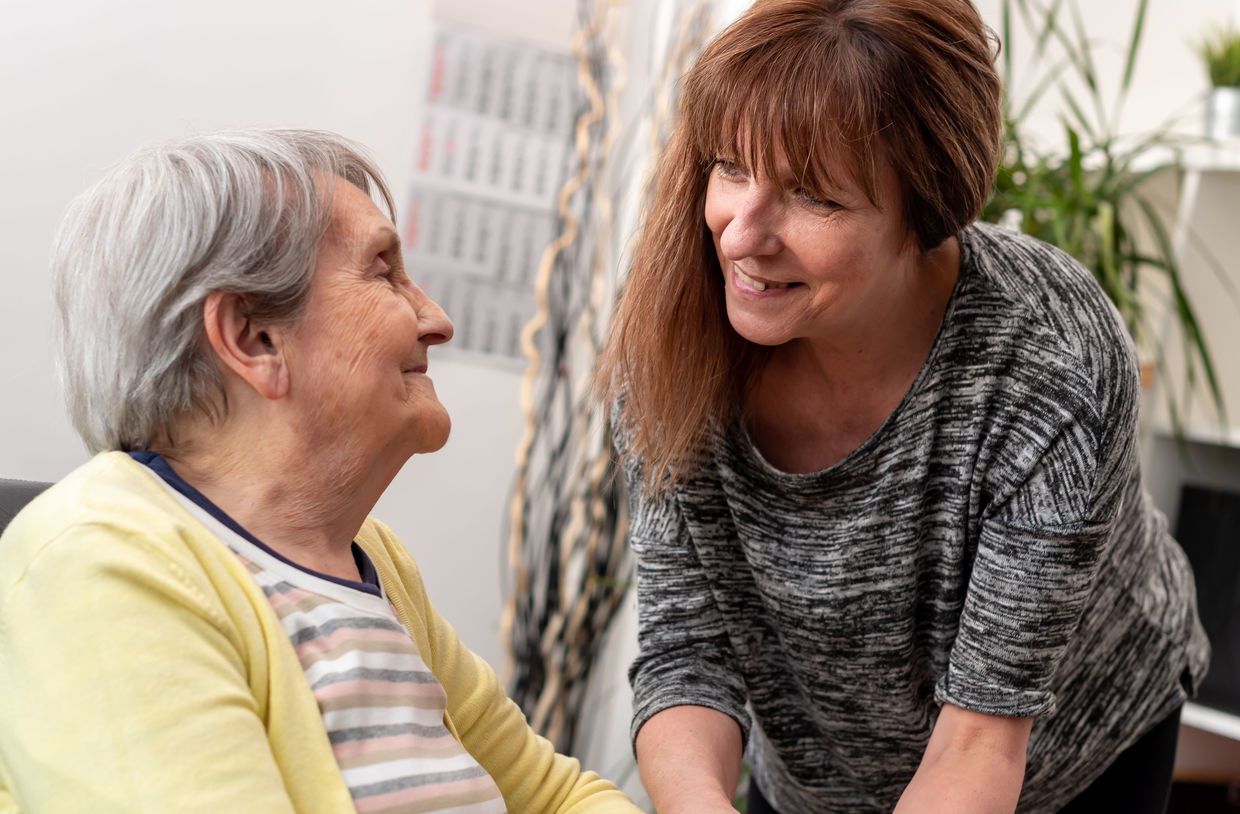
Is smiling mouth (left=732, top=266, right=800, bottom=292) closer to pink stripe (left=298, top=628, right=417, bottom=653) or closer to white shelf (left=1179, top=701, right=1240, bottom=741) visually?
pink stripe (left=298, top=628, right=417, bottom=653)

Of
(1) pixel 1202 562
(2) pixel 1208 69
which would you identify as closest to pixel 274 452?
(1) pixel 1202 562

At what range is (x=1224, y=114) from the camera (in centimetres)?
278

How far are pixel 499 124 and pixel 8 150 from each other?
107 centimetres

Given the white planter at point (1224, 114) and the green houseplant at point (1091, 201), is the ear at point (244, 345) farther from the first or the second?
the white planter at point (1224, 114)

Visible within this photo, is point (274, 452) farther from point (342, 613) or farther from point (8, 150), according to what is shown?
point (8, 150)

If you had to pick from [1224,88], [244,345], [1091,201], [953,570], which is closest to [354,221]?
[244,345]

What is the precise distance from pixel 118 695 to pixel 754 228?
68 centimetres

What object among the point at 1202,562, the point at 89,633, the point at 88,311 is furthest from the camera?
the point at 1202,562

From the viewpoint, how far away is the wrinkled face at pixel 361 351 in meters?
1.05

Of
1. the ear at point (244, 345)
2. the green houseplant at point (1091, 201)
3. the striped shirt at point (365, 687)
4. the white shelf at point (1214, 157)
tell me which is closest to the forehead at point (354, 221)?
the ear at point (244, 345)

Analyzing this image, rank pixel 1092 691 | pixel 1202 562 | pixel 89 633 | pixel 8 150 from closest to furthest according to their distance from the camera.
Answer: pixel 89 633 → pixel 1092 691 → pixel 8 150 → pixel 1202 562

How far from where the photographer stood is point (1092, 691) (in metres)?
1.49

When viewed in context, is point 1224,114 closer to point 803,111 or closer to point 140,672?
point 803,111

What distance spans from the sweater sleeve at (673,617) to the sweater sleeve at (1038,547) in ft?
0.91
